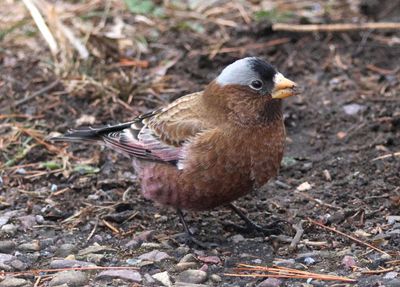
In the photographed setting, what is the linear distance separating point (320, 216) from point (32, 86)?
3.03m

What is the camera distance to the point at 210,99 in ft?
16.4

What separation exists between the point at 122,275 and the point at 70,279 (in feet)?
0.91

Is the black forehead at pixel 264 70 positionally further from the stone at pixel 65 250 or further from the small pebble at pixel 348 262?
the stone at pixel 65 250

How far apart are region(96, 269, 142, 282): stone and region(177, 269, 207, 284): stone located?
8.9 inches

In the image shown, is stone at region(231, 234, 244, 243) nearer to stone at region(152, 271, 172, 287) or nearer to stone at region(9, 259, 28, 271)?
stone at region(152, 271, 172, 287)

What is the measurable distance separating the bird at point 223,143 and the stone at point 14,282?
108cm

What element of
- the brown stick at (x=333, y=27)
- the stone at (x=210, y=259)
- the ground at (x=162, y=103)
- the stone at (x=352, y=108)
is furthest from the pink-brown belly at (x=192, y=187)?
the brown stick at (x=333, y=27)

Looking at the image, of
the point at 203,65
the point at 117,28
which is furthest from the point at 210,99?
the point at 117,28

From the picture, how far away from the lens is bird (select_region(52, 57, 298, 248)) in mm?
4723

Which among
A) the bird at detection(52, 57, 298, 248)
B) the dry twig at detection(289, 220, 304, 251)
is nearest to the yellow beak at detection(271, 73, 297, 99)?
the bird at detection(52, 57, 298, 248)

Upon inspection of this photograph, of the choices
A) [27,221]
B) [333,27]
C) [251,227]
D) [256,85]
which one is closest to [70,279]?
[27,221]

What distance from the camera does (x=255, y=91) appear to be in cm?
486

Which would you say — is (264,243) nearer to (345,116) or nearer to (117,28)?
(345,116)

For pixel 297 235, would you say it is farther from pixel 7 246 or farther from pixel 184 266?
pixel 7 246
